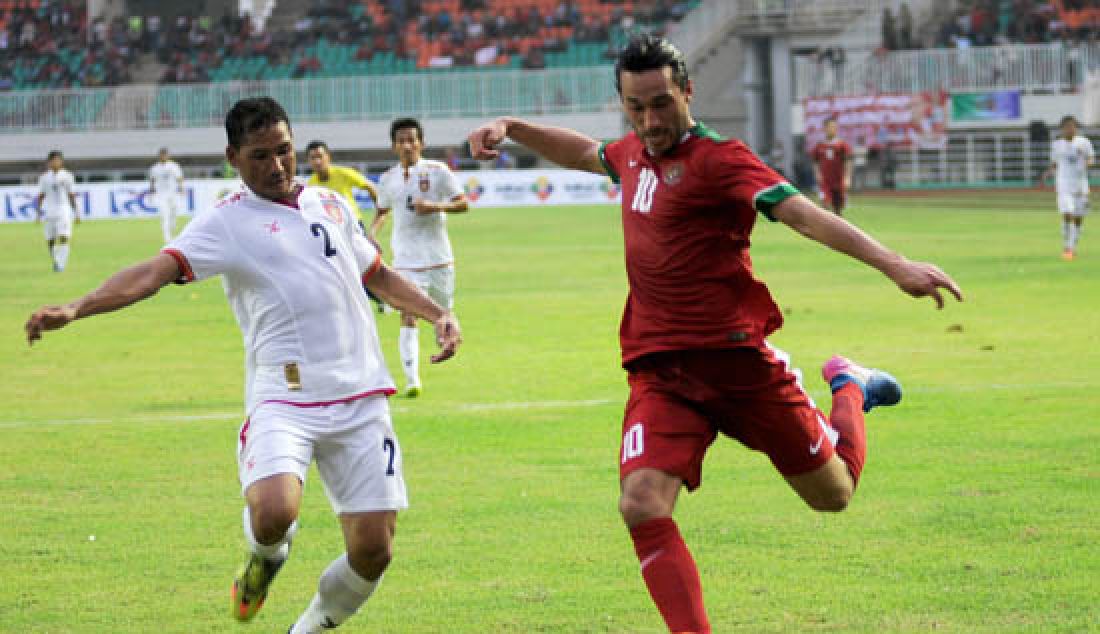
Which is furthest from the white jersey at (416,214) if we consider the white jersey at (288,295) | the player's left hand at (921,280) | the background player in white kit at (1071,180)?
the background player in white kit at (1071,180)

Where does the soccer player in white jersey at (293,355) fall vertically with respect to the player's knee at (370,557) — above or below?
above

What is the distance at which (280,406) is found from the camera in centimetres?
630

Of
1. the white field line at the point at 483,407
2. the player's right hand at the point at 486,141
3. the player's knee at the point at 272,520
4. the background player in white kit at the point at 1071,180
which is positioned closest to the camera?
the player's knee at the point at 272,520

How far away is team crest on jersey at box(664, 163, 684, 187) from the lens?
240 inches

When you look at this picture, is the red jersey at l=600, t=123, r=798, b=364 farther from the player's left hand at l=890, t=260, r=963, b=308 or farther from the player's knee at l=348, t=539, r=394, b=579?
the player's knee at l=348, t=539, r=394, b=579

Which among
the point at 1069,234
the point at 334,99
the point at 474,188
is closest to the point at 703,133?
the point at 1069,234

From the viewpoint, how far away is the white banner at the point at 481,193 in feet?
183

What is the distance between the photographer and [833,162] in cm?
3959

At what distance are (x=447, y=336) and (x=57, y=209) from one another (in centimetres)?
2822

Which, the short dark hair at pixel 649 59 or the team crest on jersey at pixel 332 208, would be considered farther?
the team crest on jersey at pixel 332 208

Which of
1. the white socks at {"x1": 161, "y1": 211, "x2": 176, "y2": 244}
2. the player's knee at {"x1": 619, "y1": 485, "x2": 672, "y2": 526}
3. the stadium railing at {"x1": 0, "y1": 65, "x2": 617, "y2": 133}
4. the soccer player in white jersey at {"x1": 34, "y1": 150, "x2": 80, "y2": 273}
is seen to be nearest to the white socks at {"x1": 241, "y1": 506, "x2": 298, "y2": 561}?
the player's knee at {"x1": 619, "y1": 485, "x2": 672, "y2": 526}

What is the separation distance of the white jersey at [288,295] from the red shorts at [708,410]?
108cm

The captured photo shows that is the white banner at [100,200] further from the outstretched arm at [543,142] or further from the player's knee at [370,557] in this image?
the player's knee at [370,557]

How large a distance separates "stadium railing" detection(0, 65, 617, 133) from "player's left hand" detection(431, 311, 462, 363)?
5159 centimetres
